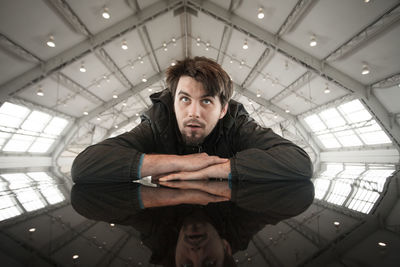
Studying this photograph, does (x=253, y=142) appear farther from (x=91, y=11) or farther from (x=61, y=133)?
(x=61, y=133)

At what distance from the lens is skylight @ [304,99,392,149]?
10.0m

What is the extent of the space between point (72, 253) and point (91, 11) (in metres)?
8.68

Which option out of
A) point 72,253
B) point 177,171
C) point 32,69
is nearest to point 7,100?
point 32,69

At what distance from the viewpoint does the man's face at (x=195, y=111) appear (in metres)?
1.86

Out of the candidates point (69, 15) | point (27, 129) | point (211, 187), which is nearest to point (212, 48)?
point (69, 15)

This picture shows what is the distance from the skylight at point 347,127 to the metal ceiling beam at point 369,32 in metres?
3.29

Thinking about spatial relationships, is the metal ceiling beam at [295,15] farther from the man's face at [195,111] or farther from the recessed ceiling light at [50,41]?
the recessed ceiling light at [50,41]

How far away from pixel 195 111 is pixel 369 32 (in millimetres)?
7459

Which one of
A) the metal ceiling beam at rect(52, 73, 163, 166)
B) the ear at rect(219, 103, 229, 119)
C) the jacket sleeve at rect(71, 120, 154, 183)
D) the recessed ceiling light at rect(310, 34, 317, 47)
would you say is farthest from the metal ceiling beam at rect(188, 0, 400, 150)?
the jacket sleeve at rect(71, 120, 154, 183)

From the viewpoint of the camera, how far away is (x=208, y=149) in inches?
83.7

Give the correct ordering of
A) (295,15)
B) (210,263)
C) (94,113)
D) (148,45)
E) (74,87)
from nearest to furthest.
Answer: (210,263)
(295,15)
(74,87)
(148,45)
(94,113)

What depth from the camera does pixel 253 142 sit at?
1.95 meters

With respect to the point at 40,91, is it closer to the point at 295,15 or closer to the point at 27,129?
the point at 27,129

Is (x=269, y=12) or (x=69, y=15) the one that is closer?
(x=69, y=15)
